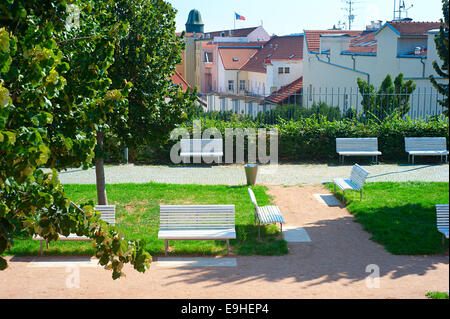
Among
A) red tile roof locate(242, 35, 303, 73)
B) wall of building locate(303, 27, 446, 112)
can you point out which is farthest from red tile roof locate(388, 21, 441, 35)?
red tile roof locate(242, 35, 303, 73)

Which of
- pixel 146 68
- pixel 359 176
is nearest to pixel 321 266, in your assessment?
pixel 359 176

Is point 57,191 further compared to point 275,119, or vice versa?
point 275,119

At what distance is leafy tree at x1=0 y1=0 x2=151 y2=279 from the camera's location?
4633mm

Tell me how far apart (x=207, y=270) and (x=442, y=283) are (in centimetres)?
348

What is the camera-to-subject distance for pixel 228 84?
61.8 meters

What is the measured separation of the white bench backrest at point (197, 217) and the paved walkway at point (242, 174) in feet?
17.8

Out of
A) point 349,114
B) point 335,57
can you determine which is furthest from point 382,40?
point 349,114

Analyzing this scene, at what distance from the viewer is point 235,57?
61.8 m

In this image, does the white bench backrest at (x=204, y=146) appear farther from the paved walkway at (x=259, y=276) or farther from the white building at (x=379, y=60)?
the paved walkway at (x=259, y=276)

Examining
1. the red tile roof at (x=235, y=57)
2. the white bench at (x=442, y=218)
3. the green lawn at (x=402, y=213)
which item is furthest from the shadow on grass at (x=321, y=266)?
the red tile roof at (x=235, y=57)

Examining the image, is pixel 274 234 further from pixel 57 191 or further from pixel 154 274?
pixel 57 191

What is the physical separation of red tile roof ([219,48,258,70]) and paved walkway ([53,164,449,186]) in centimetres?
→ 4304

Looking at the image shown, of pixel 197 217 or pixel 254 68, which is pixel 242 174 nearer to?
pixel 197 217

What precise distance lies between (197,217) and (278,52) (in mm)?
46118
